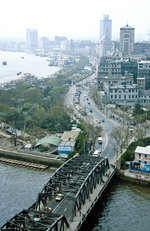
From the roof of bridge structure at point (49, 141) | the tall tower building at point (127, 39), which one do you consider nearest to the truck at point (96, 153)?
the roof of bridge structure at point (49, 141)

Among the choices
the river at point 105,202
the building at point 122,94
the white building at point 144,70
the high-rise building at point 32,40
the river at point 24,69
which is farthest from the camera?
the high-rise building at point 32,40

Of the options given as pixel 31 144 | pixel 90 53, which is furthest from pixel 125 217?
pixel 90 53

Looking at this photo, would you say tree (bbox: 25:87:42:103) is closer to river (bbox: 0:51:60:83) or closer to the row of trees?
the row of trees

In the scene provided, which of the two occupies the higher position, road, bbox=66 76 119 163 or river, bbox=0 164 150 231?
road, bbox=66 76 119 163

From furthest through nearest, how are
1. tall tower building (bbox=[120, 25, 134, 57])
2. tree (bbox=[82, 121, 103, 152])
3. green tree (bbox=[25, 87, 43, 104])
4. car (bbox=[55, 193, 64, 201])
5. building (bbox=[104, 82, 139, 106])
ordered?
tall tower building (bbox=[120, 25, 134, 57]), green tree (bbox=[25, 87, 43, 104]), building (bbox=[104, 82, 139, 106]), tree (bbox=[82, 121, 103, 152]), car (bbox=[55, 193, 64, 201])

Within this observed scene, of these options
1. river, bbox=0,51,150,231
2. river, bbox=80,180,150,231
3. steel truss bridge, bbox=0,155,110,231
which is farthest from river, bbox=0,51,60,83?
river, bbox=80,180,150,231

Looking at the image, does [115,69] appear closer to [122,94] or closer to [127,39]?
[122,94]

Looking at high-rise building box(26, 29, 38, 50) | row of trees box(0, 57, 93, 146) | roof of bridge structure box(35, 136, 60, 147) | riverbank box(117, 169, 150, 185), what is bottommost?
riverbank box(117, 169, 150, 185)

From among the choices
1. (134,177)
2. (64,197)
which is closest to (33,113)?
(134,177)

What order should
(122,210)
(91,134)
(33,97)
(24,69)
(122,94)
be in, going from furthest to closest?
(24,69), (33,97), (122,94), (91,134), (122,210)

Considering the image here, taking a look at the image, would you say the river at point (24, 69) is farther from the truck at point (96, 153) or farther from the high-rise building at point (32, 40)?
the high-rise building at point (32, 40)
